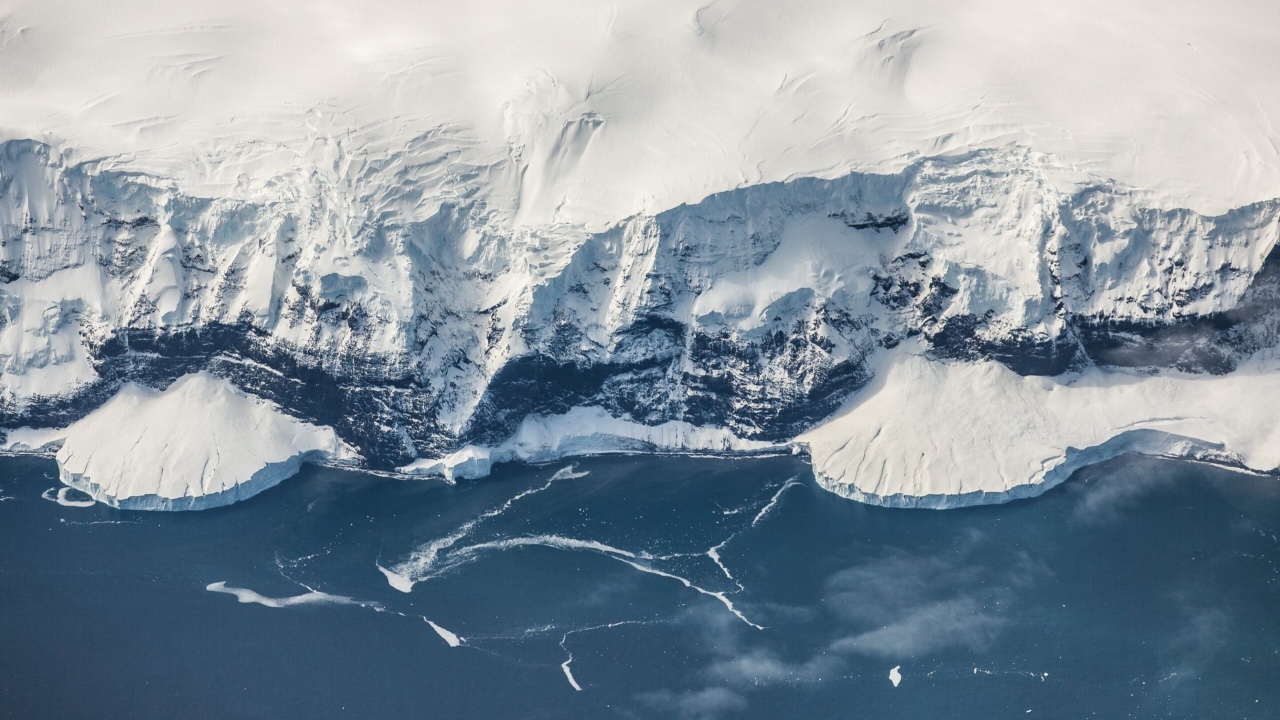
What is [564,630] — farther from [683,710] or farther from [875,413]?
[875,413]

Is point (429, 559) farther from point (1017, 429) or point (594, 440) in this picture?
point (1017, 429)

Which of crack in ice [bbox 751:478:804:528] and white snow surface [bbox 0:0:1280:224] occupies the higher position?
white snow surface [bbox 0:0:1280:224]

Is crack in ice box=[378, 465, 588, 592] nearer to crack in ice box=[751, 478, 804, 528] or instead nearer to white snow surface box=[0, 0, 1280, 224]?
crack in ice box=[751, 478, 804, 528]

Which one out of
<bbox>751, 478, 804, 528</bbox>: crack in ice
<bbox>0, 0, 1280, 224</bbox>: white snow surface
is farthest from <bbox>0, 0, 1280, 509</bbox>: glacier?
<bbox>751, 478, 804, 528</bbox>: crack in ice

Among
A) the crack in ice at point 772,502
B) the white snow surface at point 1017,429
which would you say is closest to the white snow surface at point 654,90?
the white snow surface at point 1017,429

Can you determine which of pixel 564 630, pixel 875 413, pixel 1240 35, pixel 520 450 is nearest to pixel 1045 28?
pixel 1240 35

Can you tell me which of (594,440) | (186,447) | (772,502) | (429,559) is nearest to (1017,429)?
(772,502)
